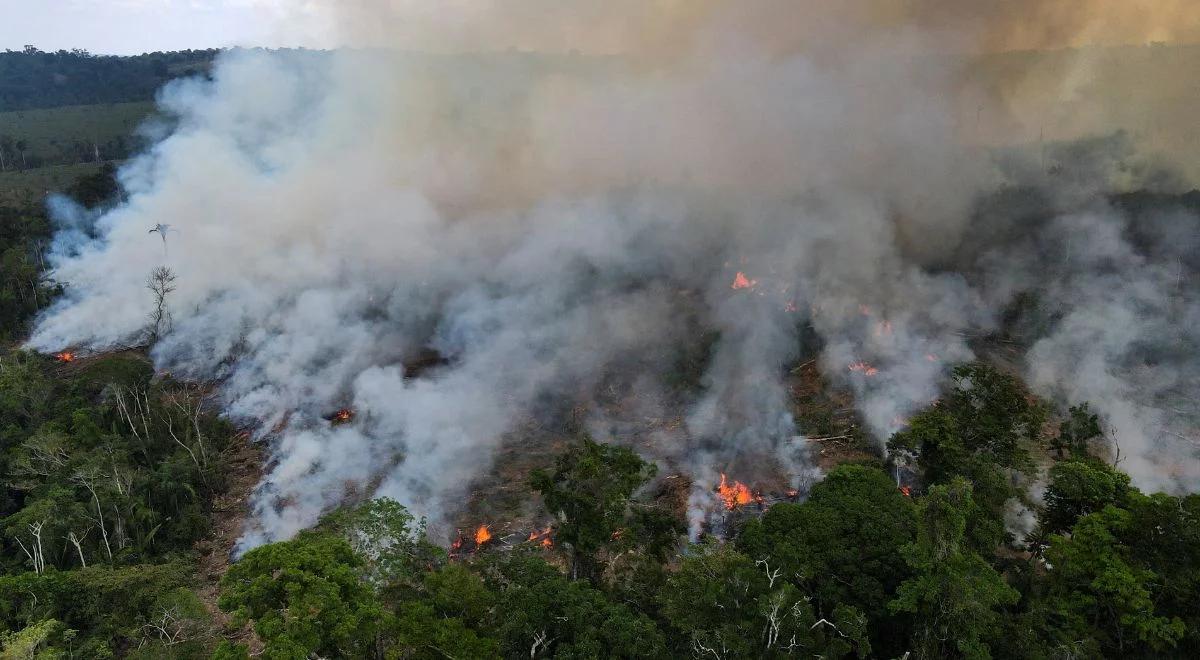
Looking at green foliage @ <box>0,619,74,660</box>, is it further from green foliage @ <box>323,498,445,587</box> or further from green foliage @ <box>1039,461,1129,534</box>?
green foliage @ <box>1039,461,1129,534</box>

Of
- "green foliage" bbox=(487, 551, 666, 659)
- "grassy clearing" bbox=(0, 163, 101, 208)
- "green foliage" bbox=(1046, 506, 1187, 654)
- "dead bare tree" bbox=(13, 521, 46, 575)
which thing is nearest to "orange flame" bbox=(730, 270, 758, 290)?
"green foliage" bbox=(1046, 506, 1187, 654)

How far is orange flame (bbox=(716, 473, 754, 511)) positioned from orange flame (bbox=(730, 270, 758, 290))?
53.7ft

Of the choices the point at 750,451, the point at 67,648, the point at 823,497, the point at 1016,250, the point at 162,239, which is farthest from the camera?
the point at 162,239

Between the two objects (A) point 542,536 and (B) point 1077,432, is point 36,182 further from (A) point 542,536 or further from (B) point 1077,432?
(B) point 1077,432

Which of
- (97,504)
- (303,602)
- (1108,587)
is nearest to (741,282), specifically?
(1108,587)

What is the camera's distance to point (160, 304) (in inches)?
1460

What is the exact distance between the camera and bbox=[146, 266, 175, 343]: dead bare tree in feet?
122

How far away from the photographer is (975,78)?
46.8 m

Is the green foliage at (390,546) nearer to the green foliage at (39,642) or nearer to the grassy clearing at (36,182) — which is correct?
the green foliage at (39,642)

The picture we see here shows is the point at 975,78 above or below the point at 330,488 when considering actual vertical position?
above

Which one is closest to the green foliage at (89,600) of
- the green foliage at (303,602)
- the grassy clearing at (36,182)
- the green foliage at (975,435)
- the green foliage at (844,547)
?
the green foliage at (303,602)

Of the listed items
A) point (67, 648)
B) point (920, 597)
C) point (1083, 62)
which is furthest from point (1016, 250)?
point (67, 648)

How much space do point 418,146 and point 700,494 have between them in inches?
1467

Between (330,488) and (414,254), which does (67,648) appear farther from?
(414,254)
